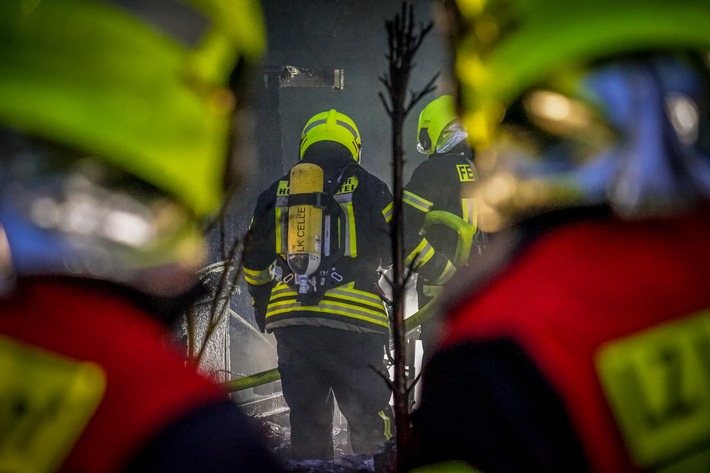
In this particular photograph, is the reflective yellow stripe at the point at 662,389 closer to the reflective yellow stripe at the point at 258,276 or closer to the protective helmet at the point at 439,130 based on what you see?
the reflective yellow stripe at the point at 258,276

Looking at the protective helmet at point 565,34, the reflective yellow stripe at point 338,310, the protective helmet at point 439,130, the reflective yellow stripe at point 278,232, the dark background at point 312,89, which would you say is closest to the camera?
the protective helmet at point 565,34

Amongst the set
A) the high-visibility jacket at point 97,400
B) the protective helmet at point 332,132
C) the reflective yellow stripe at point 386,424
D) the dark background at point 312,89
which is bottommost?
the reflective yellow stripe at point 386,424

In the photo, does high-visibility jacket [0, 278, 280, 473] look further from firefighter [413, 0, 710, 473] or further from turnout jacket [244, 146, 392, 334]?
turnout jacket [244, 146, 392, 334]

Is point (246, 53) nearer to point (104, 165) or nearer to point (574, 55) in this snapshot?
point (104, 165)

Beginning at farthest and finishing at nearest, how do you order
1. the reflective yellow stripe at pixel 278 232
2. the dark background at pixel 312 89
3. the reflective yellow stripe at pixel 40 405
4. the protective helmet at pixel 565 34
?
the dark background at pixel 312 89 → the reflective yellow stripe at pixel 278 232 → the protective helmet at pixel 565 34 → the reflective yellow stripe at pixel 40 405

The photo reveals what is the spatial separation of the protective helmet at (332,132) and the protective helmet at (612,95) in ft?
9.22

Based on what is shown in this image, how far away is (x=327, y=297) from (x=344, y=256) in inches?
9.7

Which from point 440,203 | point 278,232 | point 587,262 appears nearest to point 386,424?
point 278,232

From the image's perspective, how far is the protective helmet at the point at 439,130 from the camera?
3.90 m

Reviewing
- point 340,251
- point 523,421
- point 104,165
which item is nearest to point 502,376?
point 523,421

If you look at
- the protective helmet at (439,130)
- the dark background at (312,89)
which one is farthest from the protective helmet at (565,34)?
the dark background at (312,89)

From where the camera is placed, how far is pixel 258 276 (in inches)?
133

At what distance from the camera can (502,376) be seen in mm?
525

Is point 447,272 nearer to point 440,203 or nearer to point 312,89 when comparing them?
point 440,203
